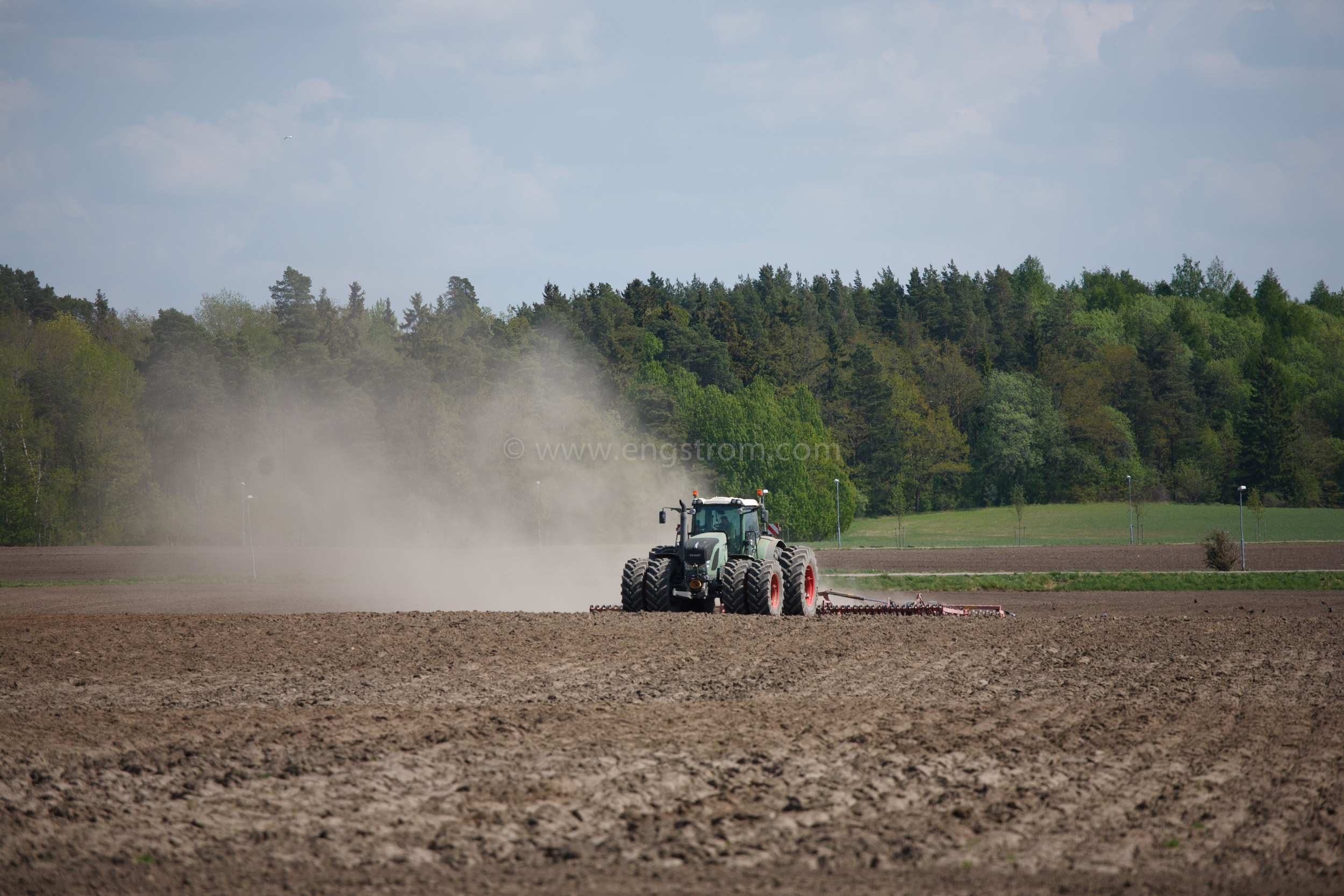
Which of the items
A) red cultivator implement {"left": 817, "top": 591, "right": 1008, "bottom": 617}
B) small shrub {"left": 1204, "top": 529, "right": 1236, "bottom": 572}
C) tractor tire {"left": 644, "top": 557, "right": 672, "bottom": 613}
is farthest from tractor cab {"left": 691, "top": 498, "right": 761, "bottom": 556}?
small shrub {"left": 1204, "top": 529, "right": 1236, "bottom": 572}

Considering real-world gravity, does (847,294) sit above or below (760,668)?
above

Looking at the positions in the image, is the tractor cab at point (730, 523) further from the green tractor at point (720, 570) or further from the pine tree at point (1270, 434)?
the pine tree at point (1270, 434)

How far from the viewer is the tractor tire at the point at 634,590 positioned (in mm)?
20984

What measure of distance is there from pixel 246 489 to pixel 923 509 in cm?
6622

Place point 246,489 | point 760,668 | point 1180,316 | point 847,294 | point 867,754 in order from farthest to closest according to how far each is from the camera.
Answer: point 847,294 < point 1180,316 < point 246,489 < point 760,668 < point 867,754

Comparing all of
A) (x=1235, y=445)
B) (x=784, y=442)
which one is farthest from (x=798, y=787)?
(x=1235, y=445)

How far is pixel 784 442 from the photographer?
8150cm

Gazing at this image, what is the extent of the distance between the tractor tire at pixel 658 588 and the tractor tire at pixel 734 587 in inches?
47.2

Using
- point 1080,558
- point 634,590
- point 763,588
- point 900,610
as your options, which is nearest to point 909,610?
point 900,610

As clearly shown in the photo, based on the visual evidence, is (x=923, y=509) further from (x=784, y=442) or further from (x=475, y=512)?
(x=475, y=512)

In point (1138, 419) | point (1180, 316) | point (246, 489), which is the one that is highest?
point (1180, 316)

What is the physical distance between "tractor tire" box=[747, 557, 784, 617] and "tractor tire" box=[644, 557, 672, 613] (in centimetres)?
180

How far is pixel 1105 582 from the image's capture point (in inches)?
1378

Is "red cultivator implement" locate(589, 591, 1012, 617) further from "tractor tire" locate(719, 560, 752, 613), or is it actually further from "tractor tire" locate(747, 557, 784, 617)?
"tractor tire" locate(747, 557, 784, 617)
